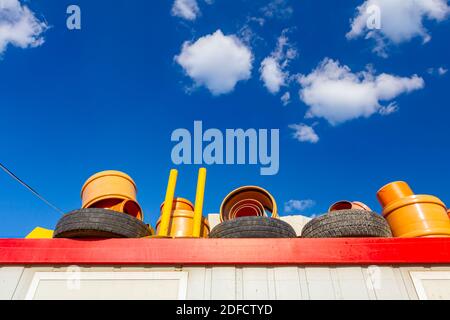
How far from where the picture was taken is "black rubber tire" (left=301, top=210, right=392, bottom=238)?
4418 mm

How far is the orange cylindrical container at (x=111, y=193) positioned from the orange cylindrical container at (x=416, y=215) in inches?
177

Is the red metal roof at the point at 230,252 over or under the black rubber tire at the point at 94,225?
under

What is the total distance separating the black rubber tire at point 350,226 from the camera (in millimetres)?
4418

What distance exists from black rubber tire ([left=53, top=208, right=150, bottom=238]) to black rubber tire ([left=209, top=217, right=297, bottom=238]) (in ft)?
4.38

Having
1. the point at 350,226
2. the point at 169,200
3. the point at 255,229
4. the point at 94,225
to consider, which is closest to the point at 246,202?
the point at 169,200

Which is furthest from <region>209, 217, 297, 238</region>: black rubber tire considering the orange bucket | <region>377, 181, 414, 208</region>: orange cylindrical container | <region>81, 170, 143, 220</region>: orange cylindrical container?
<region>81, 170, 143, 220</region>: orange cylindrical container

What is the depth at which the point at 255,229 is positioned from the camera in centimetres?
469

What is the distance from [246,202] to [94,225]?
3.39 metres

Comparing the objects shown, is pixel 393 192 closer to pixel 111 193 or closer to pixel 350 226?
pixel 350 226

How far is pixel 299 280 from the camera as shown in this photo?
3.83 meters

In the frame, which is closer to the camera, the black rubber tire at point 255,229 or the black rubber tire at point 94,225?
the black rubber tire at point 94,225

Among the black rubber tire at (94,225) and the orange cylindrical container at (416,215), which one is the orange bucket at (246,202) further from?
the black rubber tire at (94,225)

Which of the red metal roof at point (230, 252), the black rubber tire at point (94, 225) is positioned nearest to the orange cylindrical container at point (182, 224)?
the black rubber tire at point (94, 225)
